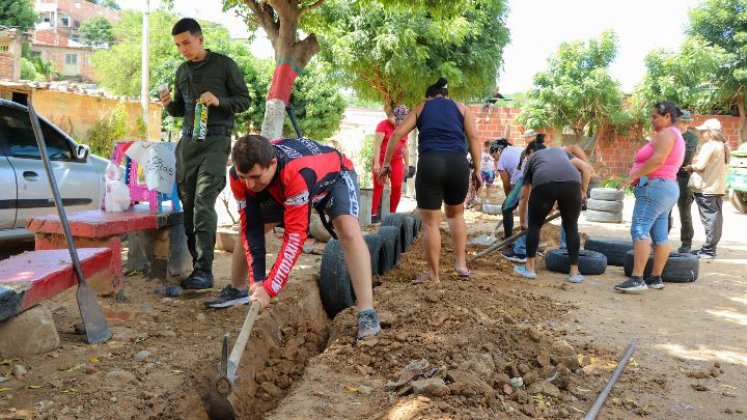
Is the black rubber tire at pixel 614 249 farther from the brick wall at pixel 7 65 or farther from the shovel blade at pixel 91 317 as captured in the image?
the brick wall at pixel 7 65

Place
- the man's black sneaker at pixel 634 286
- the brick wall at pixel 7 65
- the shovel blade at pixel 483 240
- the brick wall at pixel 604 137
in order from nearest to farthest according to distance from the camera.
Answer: the man's black sneaker at pixel 634 286 → the shovel blade at pixel 483 240 → the brick wall at pixel 604 137 → the brick wall at pixel 7 65

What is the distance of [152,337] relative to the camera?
386 centimetres

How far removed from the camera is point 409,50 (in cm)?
1482

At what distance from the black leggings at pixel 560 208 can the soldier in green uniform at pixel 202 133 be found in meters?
2.96

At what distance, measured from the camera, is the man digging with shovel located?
10.4ft

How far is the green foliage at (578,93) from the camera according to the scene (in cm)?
2141

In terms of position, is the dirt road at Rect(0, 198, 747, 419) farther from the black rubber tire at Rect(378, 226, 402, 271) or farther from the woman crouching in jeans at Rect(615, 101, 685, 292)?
the black rubber tire at Rect(378, 226, 402, 271)

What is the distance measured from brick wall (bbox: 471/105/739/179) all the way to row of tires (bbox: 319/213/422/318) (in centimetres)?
1550

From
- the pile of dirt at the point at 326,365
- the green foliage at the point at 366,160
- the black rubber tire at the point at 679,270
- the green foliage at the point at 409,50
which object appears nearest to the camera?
the pile of dirt at the point at 326,365

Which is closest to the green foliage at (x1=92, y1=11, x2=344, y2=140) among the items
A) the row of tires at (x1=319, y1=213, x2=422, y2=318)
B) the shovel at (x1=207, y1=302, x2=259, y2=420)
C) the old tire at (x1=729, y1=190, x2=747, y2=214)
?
the row of tires at (x1=319, y1=213, x2=422, y2=318)

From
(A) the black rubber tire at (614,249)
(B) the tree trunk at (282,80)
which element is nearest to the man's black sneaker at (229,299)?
(B) the tree trunk at (282,80)

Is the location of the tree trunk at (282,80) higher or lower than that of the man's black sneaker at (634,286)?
higher

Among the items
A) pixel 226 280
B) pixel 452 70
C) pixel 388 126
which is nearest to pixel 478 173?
pixel 226 280

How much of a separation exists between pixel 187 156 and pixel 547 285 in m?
3.57
